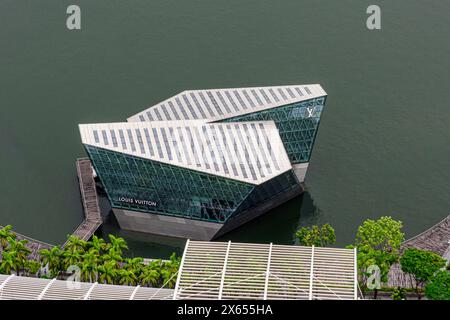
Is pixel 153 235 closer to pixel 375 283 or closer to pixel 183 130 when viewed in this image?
pixel 183 130

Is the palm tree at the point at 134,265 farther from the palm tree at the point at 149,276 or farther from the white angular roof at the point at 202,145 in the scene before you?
the white angular roof at the point at 202,145

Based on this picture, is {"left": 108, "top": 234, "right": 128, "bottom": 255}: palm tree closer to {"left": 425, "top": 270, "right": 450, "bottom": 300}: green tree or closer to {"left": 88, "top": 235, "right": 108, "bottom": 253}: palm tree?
{"left": 88, "top": 235, "right": 108, "bottom": 253}: palm tree

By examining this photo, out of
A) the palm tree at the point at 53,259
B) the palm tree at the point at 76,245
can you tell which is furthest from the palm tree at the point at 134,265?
the palm tree at the point at 53,259

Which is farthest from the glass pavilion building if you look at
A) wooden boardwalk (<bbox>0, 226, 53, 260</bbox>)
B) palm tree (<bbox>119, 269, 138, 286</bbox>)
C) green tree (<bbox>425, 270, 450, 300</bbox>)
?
green tree (<bbox>425, 270, 450, 300</bbox>)

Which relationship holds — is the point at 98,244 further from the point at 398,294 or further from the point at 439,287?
the point at 439,287
